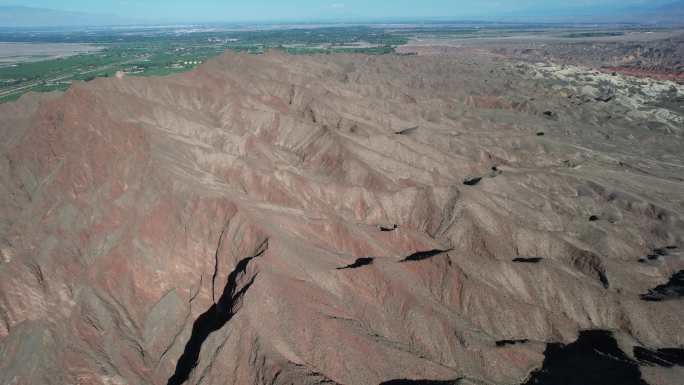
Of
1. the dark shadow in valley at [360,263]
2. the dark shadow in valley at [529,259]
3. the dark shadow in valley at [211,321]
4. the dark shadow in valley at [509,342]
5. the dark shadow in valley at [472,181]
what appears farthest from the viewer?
the dark shadow in valley at [472,181]

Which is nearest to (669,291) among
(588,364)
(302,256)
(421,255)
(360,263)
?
(588,364)

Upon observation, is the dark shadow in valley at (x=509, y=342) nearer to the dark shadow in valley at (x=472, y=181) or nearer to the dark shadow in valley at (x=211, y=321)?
the dark shadow in valley at (x=211, y=321)

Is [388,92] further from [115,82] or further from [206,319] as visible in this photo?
[206,319]

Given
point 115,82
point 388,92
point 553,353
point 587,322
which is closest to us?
point 553,353

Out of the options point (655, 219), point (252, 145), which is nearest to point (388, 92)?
point (252, 145)

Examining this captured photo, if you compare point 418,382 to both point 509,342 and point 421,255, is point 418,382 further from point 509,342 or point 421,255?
point 421,255

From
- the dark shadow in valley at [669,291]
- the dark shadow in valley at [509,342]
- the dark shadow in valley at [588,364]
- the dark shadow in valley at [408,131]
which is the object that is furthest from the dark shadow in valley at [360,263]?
the dark shadow in valley at [408,131]
